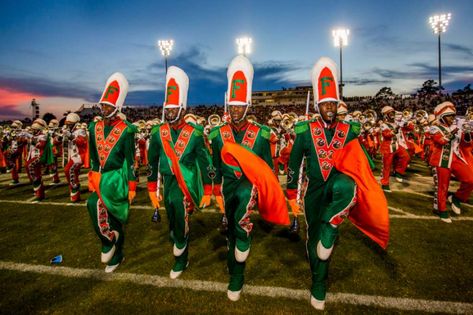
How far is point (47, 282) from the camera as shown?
368cm

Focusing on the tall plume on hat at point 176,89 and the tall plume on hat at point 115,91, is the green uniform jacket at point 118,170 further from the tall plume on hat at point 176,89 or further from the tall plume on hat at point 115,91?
the tall plume on hat at point 176,89

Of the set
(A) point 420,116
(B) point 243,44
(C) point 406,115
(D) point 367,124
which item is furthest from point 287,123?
(B) point 243,44

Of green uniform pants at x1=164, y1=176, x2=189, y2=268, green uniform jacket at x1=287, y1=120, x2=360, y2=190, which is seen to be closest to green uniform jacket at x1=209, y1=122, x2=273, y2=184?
green uniform jacket at x1=287, y1=120, x2=360, y2=190

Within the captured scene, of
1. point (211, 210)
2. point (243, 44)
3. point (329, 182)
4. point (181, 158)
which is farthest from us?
point (243, 44)

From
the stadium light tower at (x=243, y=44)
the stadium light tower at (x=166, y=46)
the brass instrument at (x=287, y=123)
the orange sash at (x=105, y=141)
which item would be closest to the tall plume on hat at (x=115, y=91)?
the orange sash at (x=105, y=141)

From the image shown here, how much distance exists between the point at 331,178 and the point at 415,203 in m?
5.41

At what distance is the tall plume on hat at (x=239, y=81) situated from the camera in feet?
11.5

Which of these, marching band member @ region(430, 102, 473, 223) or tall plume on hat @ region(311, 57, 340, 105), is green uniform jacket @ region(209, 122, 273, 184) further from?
marching band member @ region(430, 102, 473, 223)

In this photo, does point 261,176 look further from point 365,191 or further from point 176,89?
point 176,89

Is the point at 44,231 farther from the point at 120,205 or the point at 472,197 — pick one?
the point at 472,197

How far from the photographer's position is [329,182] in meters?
3.14

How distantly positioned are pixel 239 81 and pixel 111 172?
7.16 ft

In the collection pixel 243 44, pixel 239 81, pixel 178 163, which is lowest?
pixel 178 163

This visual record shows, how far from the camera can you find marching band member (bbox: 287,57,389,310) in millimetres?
2969
